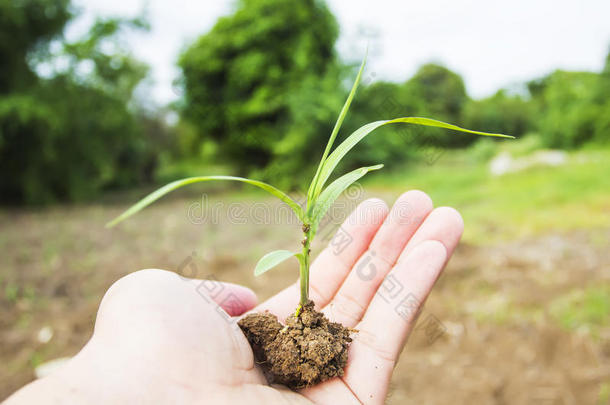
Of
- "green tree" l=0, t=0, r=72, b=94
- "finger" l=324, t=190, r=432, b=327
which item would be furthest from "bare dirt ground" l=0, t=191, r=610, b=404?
"green tree" l=0, t=0, r=72, b=94

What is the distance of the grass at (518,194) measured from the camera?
15.0ft

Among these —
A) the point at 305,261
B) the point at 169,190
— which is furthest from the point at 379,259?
the point at 169,190

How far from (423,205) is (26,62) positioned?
28.5ft

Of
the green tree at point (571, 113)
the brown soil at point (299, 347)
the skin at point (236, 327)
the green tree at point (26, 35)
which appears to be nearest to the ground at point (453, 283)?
the skin at point (236, 327)

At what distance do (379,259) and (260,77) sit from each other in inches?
310

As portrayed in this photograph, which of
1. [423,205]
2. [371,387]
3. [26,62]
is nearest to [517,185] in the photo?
[423,205]

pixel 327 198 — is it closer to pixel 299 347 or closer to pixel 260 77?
pixel 299 347

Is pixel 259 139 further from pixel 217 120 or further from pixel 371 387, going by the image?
pixel 371 387

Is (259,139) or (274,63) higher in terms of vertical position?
(274,63)

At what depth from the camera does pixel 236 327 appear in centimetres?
122

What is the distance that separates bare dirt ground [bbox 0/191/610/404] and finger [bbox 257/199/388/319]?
0.93 metres

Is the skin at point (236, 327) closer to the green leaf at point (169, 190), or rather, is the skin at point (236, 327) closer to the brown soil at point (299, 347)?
the brown soil at point (299, 347)

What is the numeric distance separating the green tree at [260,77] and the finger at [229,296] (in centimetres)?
630

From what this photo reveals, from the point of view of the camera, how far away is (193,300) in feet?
3.68
